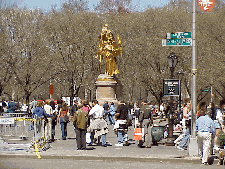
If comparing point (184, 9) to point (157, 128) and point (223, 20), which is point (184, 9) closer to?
point (223, 20)

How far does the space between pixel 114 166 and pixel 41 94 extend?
220 ft

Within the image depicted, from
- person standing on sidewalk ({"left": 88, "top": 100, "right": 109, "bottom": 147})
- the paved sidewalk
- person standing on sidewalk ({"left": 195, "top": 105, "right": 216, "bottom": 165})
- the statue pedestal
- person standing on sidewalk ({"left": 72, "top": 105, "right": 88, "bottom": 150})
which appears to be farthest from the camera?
the statue pedestal

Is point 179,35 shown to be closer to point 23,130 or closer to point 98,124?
point 98,124

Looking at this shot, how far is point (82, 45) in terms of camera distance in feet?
168

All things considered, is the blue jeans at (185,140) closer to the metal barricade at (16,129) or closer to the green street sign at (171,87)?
the green street sign at (171,87)

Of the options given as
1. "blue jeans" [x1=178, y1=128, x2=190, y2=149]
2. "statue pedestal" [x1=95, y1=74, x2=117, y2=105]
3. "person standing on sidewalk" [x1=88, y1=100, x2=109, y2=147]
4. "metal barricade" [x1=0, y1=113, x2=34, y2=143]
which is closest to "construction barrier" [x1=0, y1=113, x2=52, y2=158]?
"metal barricade" [x1=0, y1=113, x2=34, y2=143]

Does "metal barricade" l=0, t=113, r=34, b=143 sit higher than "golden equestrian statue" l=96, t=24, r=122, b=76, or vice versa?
"golden equestrian statue" l=96, t=24, r=122, b=76

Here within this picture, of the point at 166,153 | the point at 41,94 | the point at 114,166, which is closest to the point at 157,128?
the point at 166,153

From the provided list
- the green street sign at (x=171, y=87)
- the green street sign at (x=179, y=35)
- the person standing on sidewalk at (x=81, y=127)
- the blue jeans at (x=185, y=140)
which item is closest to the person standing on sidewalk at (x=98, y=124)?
the person standing on sidewalk at (x=81, y=127)

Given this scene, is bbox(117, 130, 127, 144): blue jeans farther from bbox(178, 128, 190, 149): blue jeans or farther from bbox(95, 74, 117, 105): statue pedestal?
bbox(95, 74, 117, 105): statue pedestal

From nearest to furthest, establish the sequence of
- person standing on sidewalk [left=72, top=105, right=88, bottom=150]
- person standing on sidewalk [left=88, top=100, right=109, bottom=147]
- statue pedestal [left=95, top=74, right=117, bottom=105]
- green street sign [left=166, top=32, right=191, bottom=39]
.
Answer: green street sign [left=166, top=32, right=191, bottom=39]
person standing on sidewalk [left=72, top=105, right=88, bottom=150]
person standing on sidewalk [left=88, top=100, right=109, bottom=147]
statue pedestal [left=95, top=74, right=117, bottom=105]

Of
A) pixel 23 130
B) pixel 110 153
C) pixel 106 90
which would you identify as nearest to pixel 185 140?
pixel 110 153

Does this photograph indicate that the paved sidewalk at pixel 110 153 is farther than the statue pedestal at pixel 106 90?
No

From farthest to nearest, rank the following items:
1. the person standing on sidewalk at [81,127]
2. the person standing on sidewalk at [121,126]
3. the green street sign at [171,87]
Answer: the person standing on sidewalk at [121,126] < the green street sign at [171,87] < the person standing on sidewalk at [81,127]
